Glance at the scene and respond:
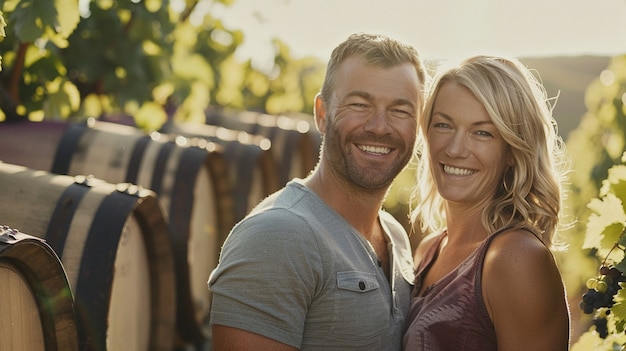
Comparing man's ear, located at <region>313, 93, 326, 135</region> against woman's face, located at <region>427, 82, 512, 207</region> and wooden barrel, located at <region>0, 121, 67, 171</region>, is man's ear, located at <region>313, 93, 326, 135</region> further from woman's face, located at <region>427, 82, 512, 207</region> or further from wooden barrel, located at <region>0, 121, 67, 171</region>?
wooden barrel, located at <region>0, 121, 67, 171</region>

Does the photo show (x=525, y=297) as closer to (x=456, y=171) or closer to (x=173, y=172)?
(x=456, y=171)

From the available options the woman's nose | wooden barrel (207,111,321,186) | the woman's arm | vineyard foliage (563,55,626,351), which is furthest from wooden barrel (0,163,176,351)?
wooden barrel (207,111,321,186)

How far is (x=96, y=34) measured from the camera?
5.07 metres

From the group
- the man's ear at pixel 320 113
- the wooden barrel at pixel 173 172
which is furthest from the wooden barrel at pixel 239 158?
the man's ear at pixel 320 113

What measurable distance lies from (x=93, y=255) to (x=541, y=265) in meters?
1.47

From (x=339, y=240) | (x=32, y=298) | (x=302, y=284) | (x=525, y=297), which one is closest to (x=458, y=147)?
(x=339, y=240)

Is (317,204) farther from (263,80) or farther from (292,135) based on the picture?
(263,80)

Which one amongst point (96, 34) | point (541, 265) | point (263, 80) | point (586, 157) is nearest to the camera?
point (541, 265)

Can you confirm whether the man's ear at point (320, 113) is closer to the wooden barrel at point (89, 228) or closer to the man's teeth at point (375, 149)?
the man's teeth at point (375, 149)

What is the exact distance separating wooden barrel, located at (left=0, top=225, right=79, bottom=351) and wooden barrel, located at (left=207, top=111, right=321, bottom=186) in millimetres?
4524

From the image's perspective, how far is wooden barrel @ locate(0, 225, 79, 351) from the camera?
6.99 ft

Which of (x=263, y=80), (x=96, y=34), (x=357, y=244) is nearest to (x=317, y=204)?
(x=357, y=244)

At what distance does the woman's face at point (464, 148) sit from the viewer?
2.87 m

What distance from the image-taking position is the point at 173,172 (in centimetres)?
430
